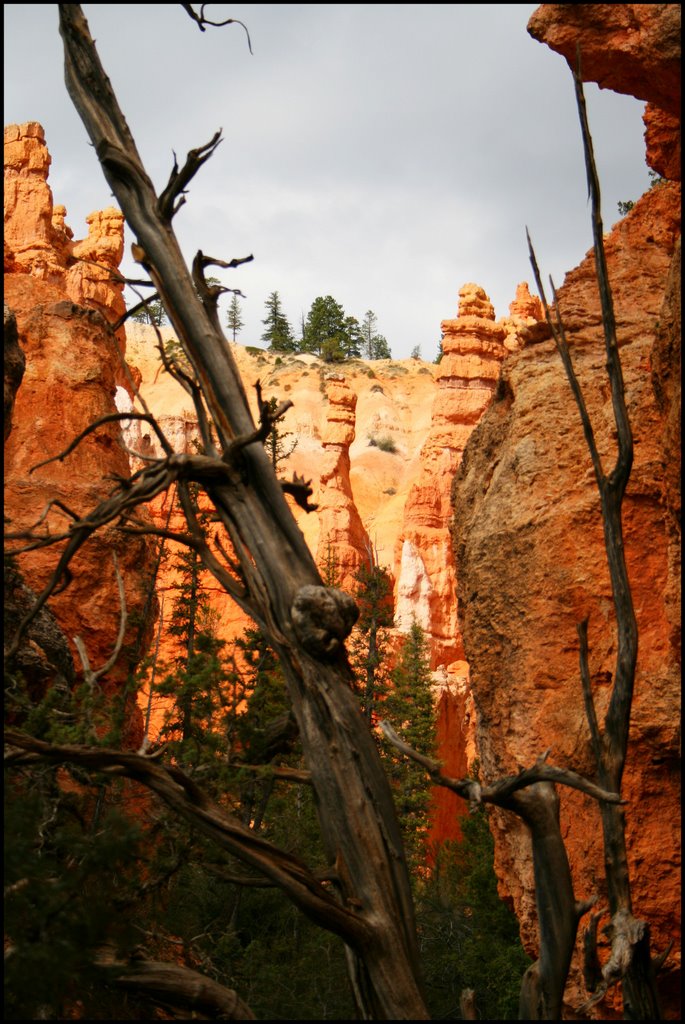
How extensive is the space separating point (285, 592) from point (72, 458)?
12.6 meters

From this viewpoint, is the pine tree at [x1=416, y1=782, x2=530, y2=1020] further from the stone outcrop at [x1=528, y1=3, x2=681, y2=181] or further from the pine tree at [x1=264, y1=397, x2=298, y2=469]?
the stone outcrop at [x1=528, y1=3, x2=681, y2=181]

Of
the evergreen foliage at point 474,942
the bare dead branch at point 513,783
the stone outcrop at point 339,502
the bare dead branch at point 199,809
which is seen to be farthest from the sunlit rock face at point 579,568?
the stone outcrop at point 339,502

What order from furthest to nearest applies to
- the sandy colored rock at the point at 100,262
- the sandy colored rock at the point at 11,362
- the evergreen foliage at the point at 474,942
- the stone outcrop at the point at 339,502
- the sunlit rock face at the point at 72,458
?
the sandy colored rock at the point at 100,262 < the stone outcrop at the point at 339,502 < the sunlit rock face at the point at 72,458 < the evergreen foliage at the point at 474,942 < the sandy colored rock at the point at 11,362

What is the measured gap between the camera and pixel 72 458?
1638 centimetres

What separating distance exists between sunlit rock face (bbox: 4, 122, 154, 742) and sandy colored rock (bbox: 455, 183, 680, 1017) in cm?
512

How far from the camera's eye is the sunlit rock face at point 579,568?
742 cm

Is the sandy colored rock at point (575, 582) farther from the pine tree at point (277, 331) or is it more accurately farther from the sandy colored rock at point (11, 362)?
the pine tree at point (277, 331)

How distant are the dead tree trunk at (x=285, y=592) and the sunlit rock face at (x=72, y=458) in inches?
299

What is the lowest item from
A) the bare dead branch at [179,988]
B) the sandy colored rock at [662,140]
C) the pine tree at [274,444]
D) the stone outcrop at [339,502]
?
the bare dead branch at [179,988]

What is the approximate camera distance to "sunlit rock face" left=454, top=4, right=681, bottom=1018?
742 cm

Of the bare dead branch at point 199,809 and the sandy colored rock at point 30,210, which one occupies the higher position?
the sandy colored rock at point 30,210

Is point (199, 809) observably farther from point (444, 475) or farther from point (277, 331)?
point (277, 331)

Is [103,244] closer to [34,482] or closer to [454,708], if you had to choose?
[454,708]

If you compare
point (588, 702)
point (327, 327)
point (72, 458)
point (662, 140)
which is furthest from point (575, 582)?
point (327, 327)
